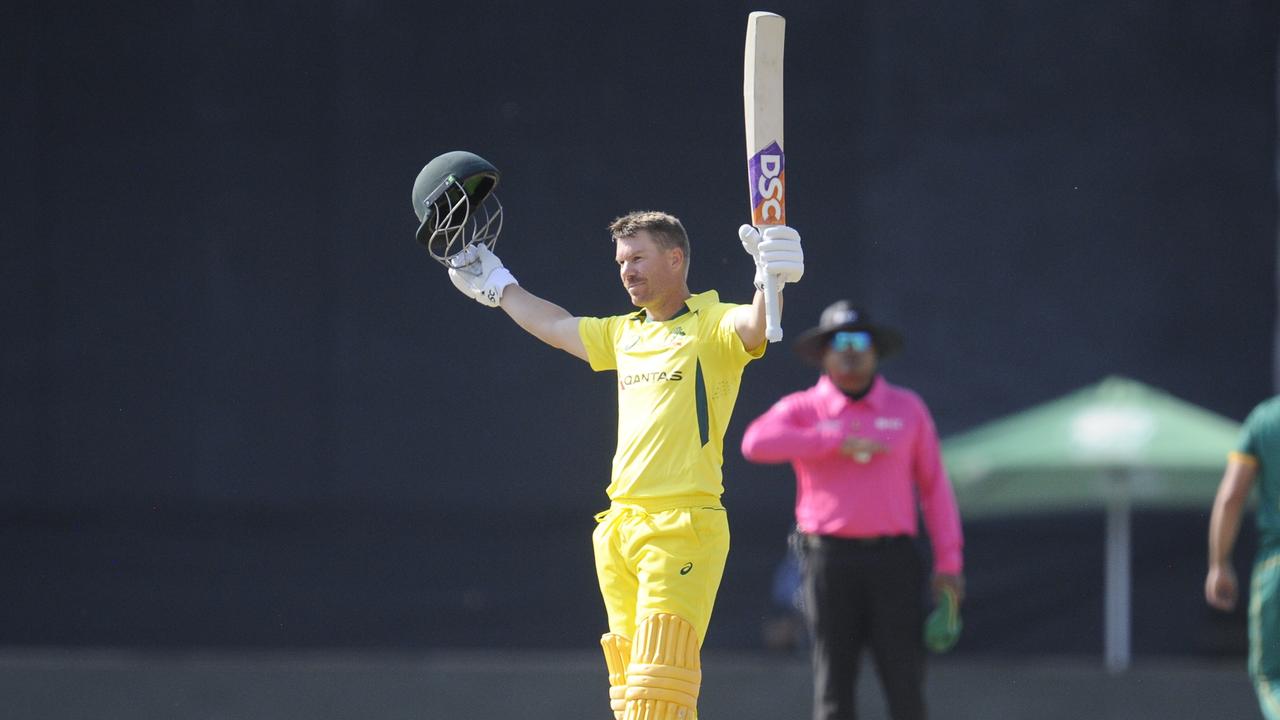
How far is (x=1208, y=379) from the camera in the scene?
28.7ft

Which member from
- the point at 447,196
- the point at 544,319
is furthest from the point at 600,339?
the point at 447,196

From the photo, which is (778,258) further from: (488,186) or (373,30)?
(373,30)

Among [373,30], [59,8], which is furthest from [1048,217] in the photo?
[59,8]

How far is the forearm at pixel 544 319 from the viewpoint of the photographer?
176 inches

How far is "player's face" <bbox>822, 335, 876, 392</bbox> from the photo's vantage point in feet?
18.0

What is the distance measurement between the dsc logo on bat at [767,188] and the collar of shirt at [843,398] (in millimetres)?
1455

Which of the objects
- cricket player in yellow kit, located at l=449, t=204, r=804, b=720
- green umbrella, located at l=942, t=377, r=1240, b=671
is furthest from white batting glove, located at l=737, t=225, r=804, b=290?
green umbrella, located at l=942, t=377, r=1240, b=671

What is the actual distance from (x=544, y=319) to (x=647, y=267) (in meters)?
0.37

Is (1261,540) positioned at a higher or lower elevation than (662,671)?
higher

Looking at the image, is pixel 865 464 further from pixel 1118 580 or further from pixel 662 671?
pixel 1118 580

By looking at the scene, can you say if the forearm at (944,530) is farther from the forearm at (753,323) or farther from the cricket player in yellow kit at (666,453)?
the forearm at (753,323)

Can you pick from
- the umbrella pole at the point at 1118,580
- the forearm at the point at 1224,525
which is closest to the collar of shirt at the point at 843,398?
the forearm at the point at 1224,525

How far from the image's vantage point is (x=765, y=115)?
13.4ft

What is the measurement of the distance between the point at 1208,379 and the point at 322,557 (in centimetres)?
480
